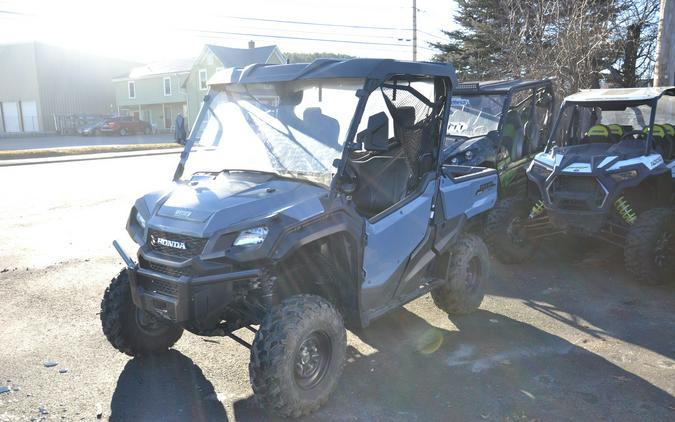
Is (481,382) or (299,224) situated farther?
(481,382)

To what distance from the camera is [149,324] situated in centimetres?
458

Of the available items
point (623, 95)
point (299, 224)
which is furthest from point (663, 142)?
point (299, 224)

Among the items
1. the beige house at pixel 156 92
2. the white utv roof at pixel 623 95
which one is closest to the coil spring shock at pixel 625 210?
the white utv roof at pixel 623 95

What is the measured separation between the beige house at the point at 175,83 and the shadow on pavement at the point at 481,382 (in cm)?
3813

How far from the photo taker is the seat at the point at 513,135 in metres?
8.56

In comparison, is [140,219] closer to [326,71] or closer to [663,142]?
A: [326,71]

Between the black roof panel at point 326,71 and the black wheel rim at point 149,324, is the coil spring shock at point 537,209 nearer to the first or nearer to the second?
the black roof panel at point 326,71

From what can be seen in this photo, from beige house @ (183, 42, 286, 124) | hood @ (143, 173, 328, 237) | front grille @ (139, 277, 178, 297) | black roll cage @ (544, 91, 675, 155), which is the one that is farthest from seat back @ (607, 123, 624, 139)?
beige house @ (183, 42, 286, 124)

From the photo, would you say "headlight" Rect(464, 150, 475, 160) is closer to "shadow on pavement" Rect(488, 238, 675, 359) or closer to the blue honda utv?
"shadow on pavement" Rect(488, 238, 675, 359)

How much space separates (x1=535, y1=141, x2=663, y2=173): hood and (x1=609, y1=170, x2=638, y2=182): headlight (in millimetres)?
70

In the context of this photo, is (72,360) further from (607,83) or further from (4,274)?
(607,83)

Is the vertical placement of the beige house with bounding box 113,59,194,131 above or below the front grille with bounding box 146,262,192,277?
above

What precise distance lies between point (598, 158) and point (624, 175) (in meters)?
0.36

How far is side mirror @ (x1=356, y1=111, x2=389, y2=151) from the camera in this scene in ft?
13.4
